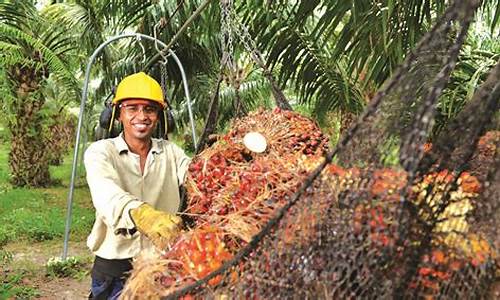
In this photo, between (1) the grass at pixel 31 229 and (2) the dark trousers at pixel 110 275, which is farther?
(1) the grass at pixel 31 229

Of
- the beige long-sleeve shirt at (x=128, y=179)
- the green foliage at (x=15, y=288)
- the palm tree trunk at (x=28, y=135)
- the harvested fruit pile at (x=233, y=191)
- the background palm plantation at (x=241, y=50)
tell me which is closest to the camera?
the harvested fruit pile at (x=233, y=191)

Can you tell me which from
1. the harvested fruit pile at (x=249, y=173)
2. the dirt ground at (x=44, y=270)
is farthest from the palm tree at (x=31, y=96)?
the harvested fruit pile at (x=249, y=173)

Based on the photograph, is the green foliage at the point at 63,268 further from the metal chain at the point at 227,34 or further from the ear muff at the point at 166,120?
the metal chain at the point at 227,34

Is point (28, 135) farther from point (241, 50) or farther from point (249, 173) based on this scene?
point (249, 173)

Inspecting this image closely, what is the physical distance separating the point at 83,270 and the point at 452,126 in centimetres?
592

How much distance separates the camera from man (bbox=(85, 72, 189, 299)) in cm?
235

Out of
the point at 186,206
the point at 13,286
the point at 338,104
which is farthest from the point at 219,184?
the point at 13,286

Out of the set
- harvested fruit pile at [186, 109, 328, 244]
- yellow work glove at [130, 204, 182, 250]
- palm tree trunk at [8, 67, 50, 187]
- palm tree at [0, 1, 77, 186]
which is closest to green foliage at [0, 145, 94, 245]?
palm tree trunk at [8, 67, 50, 187]

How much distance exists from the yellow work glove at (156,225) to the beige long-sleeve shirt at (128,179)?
30 centimetres

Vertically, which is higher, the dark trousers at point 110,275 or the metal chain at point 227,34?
the metal chain at point 227,34

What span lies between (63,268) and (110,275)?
406 cm

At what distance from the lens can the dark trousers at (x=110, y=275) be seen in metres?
2.43

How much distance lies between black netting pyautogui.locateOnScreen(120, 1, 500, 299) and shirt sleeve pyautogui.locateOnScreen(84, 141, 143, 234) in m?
0.73

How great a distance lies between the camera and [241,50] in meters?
4.83
